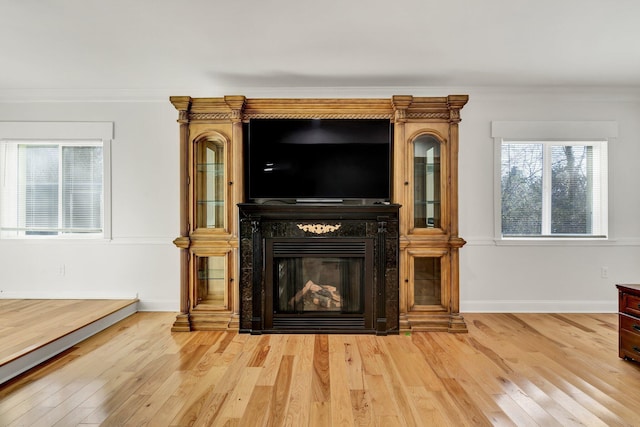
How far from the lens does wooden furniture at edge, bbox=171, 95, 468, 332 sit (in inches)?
140

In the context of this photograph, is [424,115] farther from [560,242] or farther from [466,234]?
[560,242]

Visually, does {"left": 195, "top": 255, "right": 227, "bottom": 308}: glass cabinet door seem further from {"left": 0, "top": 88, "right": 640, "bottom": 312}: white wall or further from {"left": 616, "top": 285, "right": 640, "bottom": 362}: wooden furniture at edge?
{"left": 616, "top": 285, "right": 640, "bottom": 362}: wooden furniture at edge

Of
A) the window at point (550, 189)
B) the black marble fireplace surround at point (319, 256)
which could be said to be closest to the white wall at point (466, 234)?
the window at point (550, 189)

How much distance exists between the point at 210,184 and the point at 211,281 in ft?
3.19

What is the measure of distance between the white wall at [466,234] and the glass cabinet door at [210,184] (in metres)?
0.59

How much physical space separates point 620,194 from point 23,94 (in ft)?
22.1

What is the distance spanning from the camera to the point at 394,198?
363cm

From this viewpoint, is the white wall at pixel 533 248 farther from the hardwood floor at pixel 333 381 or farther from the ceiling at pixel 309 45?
the hardwood floor at pixel 333 381

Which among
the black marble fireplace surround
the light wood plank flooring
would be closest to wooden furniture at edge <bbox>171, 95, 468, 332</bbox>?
the black marble fireplace surround

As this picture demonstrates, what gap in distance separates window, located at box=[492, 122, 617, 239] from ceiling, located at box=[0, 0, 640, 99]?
0.74m

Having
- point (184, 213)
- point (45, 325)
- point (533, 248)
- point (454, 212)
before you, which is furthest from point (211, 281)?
point (533, 248)

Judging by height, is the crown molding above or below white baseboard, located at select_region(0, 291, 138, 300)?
above

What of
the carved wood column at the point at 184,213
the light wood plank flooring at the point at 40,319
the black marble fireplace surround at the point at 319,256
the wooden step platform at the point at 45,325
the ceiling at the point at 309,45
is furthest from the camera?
the carved wood column at the point at 184,213

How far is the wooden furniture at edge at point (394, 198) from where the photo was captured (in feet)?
11.7
